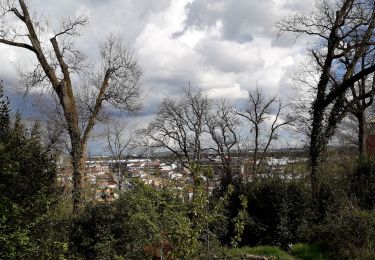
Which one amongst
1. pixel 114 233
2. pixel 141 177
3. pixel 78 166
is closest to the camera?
pixel 141 177

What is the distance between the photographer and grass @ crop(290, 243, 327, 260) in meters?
12.2

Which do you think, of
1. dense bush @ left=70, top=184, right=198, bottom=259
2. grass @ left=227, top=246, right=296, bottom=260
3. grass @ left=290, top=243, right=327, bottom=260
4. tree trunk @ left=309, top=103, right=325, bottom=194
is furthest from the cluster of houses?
grass @ left=290, top=243, right=327, bottom=260

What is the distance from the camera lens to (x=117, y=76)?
20.5m

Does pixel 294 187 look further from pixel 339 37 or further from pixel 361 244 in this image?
pixel 339 37

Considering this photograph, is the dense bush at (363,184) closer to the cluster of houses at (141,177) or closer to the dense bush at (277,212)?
the dense bush at (277,212)

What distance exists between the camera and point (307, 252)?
12695 millimetres

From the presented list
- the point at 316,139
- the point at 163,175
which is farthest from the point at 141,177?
the point at 316,139

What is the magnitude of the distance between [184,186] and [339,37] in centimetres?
1240

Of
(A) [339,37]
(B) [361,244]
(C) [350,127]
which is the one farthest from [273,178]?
(C) [350,127]

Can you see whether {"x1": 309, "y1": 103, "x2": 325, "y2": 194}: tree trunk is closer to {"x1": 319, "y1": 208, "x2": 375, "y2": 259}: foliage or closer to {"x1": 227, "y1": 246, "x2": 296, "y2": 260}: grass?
{"x1": 319, "y1": 208, "x2": 375, "y2": 259}: foliage

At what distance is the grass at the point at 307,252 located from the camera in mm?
12198

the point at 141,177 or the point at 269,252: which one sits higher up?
the point at 141,177

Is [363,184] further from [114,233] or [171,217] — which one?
[171,217]

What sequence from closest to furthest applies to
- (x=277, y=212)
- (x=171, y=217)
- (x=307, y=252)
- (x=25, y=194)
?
(x=171, y=217)
(x=25, y=194)
(x=307, y=252)
(x=277, y=212)
